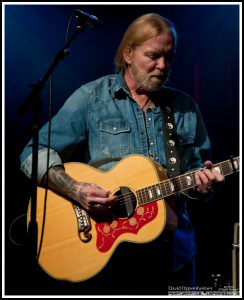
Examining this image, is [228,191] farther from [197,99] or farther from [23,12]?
[23,12]

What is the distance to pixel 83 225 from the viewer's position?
2.45m

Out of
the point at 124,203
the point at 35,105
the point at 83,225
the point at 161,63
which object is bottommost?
the point at 83,225

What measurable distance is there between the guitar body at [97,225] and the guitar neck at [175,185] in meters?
0.03

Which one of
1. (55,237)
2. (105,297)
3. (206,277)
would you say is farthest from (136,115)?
(206,277)

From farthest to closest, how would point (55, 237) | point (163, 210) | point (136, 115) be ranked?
point (136, 115), point (55, 237), point (163, 210)

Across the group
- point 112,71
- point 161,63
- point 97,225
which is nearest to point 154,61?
point 161,63

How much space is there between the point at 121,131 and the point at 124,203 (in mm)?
491

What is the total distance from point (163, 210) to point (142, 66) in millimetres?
942

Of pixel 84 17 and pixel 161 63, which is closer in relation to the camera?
pixel 84 17

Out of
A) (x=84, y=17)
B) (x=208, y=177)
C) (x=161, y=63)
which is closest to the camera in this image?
(x=84, y=17)

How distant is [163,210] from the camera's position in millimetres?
2305

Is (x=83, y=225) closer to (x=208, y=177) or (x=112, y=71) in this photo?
(x=208, y=177)

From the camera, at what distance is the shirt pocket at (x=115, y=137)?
8.57 ft

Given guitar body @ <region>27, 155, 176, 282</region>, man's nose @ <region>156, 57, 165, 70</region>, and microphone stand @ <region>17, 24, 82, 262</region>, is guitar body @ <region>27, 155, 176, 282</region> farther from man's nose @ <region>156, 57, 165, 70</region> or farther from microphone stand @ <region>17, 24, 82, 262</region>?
man's nose @ <region>156, 57, 165, 70</region>
